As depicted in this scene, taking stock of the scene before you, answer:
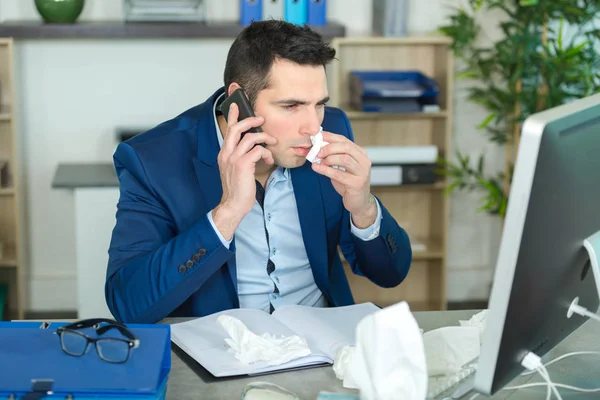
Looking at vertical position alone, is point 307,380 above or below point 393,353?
below

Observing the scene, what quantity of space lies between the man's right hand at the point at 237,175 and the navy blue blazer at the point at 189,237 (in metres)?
0.04

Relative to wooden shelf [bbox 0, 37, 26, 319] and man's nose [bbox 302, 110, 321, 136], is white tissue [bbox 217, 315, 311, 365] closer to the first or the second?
man's nose [bbox 302, 110, 321, 136]

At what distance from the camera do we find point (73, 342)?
1.35 m

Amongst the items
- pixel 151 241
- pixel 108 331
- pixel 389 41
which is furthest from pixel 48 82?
pixel 108 331

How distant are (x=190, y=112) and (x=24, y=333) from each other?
0.95 m

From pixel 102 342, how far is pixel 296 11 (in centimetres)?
A: 259

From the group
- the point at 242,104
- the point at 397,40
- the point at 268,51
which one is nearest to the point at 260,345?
the point at 242,104

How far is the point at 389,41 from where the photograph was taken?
151 inches

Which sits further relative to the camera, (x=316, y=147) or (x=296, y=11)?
(x=296, y=11)

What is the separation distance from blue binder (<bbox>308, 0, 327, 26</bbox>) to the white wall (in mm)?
354

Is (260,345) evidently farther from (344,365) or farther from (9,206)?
(9,206)

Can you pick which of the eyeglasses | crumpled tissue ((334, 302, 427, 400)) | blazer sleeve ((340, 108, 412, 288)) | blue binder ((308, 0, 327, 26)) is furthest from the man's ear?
blue binder ((308, 0, 327, 26))

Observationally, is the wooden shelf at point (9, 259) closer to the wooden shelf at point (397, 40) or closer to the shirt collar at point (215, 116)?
the wooden shelf at point (397, 40)

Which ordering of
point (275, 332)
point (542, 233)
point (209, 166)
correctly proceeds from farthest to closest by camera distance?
point (209, 166) < point (275, 332) < point (542, 233)
